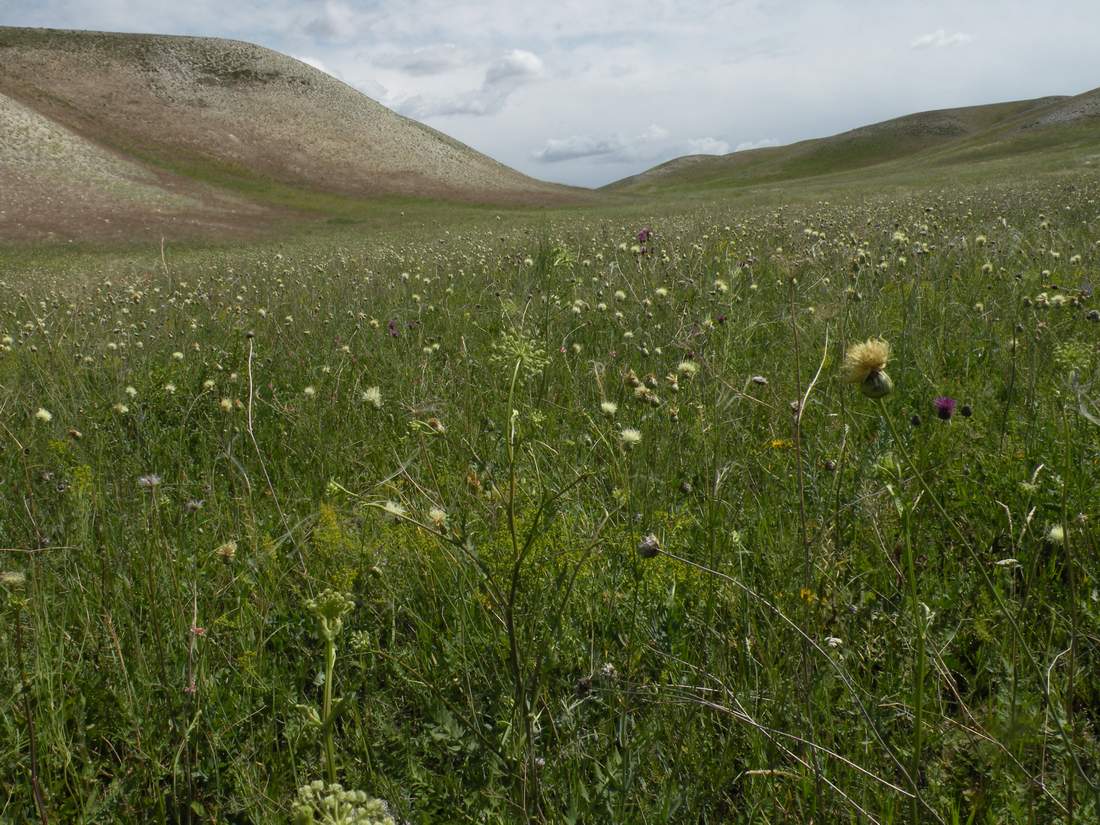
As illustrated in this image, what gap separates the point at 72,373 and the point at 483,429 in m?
2.45

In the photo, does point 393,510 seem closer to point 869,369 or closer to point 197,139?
point 869,369

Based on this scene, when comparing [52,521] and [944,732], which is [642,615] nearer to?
[944,732]

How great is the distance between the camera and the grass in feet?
4.22

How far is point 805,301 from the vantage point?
464 centimetres

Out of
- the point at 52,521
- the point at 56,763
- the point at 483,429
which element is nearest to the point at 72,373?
the point at 52,521

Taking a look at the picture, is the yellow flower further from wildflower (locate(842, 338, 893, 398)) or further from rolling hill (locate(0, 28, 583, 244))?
rolling hill (locate(0, 28, 583, 244))

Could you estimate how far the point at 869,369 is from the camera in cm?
114

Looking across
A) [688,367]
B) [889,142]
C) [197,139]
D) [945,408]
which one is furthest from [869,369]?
[889,142]

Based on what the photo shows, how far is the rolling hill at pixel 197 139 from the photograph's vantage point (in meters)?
28.7

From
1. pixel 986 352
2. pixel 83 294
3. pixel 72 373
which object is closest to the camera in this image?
pixel 986 352

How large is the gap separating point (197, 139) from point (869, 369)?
48956 mm

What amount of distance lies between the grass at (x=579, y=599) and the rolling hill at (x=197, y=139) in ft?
85.0

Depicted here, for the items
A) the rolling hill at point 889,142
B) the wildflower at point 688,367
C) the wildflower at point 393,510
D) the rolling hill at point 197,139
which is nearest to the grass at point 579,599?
the wildflower at point 393,510

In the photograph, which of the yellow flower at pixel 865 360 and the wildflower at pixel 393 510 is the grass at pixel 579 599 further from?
the yellow flower at pixel 865 360
